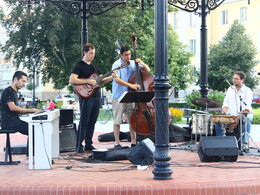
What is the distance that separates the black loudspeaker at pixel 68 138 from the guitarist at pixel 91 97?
0.36m

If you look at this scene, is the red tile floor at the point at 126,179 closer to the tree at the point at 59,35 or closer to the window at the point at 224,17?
the tree at the point at 59,35

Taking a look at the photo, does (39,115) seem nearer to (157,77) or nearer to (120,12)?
Result: (157,77)

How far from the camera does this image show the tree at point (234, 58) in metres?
40.1

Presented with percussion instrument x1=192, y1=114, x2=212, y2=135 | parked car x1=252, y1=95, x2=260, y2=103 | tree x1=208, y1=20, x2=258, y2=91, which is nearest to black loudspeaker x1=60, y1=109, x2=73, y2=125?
percussion instrument x1=192, y1=114, x2=212, y2=135

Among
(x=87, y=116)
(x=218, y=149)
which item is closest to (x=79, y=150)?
(x=87, y=116)

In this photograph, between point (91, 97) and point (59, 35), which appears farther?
point (59, 35)

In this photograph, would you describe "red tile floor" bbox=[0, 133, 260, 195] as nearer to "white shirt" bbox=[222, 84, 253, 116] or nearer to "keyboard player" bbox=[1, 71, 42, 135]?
"keyboard player" bbox=[1, 71, 42, 135]

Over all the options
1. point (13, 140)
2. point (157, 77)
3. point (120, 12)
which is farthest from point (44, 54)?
point (157, 77)

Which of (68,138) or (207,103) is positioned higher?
(207,103)

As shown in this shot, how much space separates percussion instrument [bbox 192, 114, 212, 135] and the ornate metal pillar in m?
2.81

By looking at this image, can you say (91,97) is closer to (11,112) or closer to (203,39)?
(11,112)

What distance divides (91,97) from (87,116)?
36 centimetres

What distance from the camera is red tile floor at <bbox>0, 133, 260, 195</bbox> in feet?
20.7

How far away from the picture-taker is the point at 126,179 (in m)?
6.83
